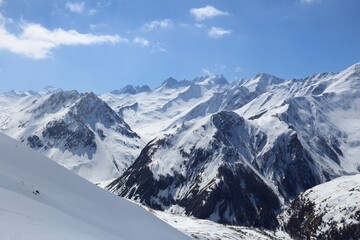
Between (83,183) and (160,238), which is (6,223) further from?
(83,183)

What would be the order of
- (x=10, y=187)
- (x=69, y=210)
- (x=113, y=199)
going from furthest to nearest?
(x=113, y=199), (x=69, y=210), (x=10, y=187)

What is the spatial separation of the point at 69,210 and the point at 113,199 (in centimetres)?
1840

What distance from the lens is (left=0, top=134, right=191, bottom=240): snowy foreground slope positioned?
32.2 meters

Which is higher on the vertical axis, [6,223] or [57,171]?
[57,171]

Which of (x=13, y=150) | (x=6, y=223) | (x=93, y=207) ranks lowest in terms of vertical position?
(x=6, y=223)

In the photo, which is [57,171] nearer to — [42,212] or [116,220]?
[116,220]

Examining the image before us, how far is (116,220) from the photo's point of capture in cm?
5559

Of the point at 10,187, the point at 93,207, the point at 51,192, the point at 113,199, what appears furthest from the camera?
the point at 113,199

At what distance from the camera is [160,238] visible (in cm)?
5741

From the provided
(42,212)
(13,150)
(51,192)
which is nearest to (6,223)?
(42,212)

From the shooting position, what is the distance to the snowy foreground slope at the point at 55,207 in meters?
32.2

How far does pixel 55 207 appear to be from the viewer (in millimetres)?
45281

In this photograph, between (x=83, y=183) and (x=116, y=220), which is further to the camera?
(x=83, y=183)

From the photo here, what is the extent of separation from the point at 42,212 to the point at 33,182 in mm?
12746
